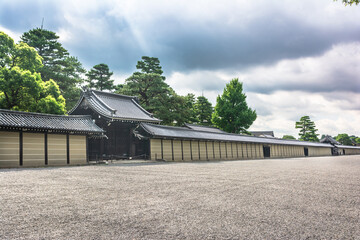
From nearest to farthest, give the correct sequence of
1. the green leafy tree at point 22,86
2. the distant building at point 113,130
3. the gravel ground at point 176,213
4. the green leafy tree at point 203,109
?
the gravel ground at point 176,213
the green leafy tree at point 22,86
the distant building at point 113,130
the green leafy tree at point 203,109

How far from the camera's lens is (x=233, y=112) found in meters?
46.9

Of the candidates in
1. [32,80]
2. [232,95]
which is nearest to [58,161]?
[32,80]

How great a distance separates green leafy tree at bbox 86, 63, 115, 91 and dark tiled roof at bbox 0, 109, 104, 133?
1067 inches

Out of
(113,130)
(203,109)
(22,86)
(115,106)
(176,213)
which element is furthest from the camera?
(203,109)

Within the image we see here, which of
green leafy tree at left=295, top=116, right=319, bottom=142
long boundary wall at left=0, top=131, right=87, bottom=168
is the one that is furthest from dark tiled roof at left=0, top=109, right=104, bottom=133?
green leafy tree at left=295, top=116, right=319, bottom=142

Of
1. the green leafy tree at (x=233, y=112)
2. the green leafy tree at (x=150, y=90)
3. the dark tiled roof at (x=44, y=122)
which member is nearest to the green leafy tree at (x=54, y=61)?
the green leafy tree at (x=150, y=90)

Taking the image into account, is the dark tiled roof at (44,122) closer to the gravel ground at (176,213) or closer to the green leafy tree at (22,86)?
the green leafy tree at (22,86)

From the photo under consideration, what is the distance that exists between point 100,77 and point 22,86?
25.9 metres

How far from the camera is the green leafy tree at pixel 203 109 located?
5359 centimetres

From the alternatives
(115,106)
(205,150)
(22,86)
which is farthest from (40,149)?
(205,150)

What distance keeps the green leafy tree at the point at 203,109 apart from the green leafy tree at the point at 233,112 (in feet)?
16.6

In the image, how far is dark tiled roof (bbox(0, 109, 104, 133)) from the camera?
48.9 feet

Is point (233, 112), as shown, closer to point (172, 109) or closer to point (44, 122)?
point (172, 109)

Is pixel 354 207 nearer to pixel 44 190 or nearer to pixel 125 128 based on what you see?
pixel 44 190
